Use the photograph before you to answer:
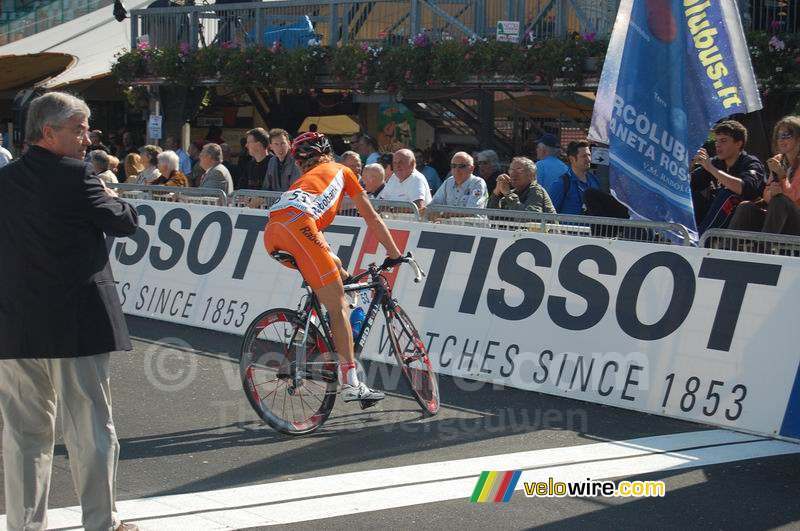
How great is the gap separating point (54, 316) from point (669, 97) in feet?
19.1

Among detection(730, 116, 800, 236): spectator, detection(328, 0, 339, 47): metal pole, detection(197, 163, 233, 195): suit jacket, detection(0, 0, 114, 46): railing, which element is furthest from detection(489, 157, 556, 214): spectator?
detection(0, 0, 114, 46): railing

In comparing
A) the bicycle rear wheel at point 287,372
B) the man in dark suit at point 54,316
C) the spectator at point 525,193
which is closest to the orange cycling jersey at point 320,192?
the bicycle rear wheel at point 287,372

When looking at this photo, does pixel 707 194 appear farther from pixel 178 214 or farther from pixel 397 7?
pixel 397 7

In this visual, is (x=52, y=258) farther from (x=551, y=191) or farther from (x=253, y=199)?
(x=551, y=191)

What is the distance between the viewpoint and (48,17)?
32.3 m

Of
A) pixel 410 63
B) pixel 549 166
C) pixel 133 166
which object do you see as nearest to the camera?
pixel 549 166

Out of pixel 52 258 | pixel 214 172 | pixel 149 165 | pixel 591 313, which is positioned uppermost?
pixel 52 258

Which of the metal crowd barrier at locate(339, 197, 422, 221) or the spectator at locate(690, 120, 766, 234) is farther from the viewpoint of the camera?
the metal crowd barrier at locate(339, 197, 422, 221)

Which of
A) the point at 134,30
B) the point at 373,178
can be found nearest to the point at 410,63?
the point at 373,178

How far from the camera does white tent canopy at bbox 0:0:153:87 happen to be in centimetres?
2444

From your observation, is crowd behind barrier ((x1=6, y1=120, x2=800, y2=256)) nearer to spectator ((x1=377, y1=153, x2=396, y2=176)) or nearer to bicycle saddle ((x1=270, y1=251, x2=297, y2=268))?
spectator ((x1=377, y1=153, x2=396, y2=176))

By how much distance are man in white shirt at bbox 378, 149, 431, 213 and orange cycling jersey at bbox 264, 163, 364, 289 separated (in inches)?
197

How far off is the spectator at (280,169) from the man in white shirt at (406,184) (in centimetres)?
104

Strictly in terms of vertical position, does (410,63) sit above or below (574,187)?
above
